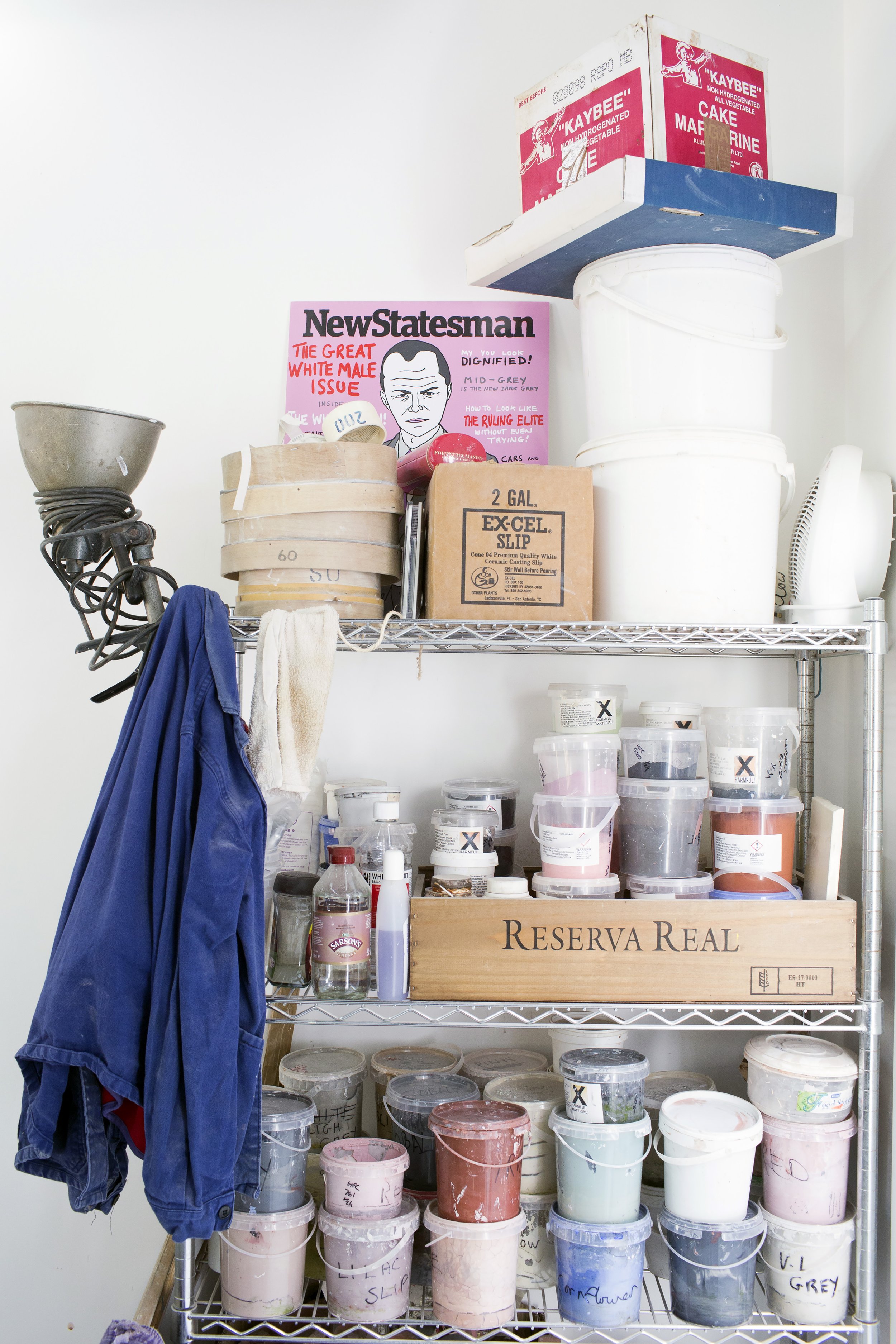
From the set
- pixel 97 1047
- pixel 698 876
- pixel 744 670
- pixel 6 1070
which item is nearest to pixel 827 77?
pixel 744 670

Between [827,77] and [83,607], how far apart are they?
1853 millimetres

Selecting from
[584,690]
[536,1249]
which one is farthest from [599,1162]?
[584,690]

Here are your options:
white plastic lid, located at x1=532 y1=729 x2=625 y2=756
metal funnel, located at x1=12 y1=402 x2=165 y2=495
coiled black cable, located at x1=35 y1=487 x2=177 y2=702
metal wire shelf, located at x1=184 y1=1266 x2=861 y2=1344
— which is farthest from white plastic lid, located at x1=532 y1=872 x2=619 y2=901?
metal funnel, located at x1=12 y1=402 x2=165 y2=495

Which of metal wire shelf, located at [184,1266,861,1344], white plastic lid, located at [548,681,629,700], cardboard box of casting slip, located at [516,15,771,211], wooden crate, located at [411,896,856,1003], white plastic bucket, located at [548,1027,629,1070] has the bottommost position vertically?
metal wire shelf, located at [184,1266,861,1344]

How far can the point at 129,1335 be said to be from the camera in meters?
1.42

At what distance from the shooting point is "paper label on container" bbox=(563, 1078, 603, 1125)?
1518 mm

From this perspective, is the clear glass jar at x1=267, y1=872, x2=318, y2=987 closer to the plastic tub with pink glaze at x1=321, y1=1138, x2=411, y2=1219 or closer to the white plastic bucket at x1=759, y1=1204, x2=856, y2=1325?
the plastic tub with pink glaze at x1=321, y1=1138, x2=411, y2=1219

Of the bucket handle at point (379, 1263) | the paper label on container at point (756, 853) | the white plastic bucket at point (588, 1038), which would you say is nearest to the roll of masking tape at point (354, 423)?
the paper label on container at point (756, 853)

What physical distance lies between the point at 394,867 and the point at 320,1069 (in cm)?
49

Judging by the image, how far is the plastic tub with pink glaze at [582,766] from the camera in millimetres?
1585

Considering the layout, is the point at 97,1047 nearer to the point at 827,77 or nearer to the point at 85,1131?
the point at 85,1131

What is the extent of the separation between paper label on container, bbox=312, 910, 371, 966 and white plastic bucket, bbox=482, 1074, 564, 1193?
36 centimetres

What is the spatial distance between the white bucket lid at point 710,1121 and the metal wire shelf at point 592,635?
0.75 metres

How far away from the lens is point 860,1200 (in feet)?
5.03
